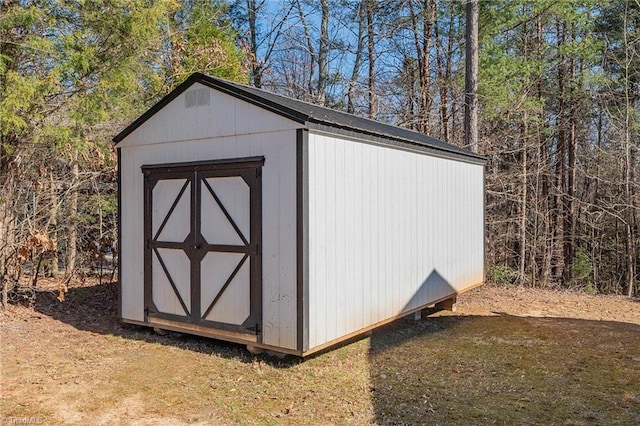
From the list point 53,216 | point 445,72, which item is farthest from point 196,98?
point 445,72

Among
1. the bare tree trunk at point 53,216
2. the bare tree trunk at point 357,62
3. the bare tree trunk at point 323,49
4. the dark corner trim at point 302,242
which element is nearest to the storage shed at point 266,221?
the dark corner trim at point 302,242

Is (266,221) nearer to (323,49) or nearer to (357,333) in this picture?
(357,333)

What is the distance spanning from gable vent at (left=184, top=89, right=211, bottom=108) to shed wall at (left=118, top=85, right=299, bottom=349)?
2.0 inches

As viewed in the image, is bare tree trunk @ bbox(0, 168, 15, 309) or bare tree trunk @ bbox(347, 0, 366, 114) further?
bare tree trunk @ bbox(347, 0, 366, 114)

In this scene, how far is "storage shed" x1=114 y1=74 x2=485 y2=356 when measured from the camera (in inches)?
173

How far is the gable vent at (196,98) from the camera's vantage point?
5.02 m

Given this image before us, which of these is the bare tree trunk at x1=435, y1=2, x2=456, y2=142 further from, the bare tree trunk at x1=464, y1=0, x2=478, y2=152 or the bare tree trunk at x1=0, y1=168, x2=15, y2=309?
the bare tree trunk at x1=0, y1=168, x2=15, y2=309

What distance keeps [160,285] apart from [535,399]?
375 centimetres

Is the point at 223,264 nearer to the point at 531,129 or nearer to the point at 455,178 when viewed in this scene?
the point at 455,178

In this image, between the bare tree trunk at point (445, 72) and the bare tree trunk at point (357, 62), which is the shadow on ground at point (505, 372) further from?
A: the bare tree trunk at point (357, 62)

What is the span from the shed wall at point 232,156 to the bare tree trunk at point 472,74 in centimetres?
651

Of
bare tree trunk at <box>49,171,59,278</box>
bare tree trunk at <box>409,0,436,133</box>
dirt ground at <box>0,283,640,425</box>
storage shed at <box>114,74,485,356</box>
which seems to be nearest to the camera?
dirt ground at <box>0,283,640,425</box>

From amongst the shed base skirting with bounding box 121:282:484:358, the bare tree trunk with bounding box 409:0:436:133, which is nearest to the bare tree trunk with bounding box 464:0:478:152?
the bare tree trunk with bounding box 409:0:436:133

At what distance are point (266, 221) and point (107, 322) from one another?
116 inches
